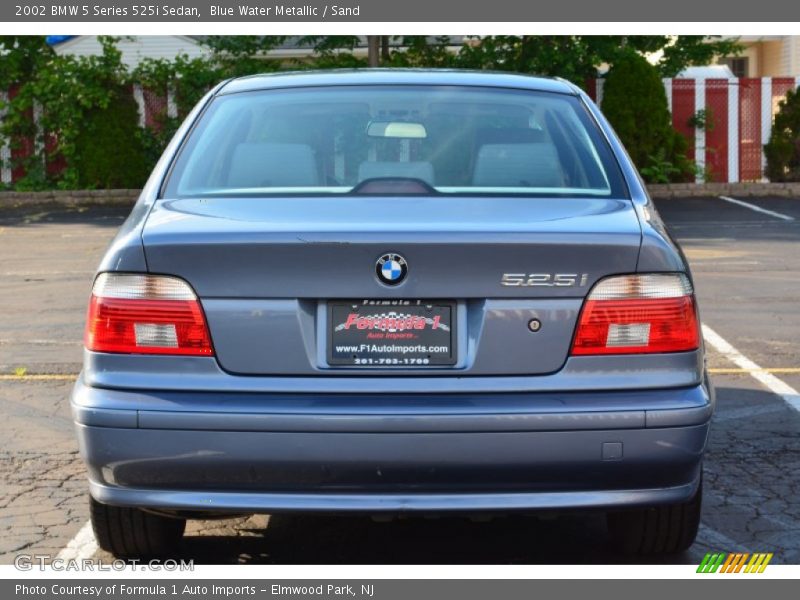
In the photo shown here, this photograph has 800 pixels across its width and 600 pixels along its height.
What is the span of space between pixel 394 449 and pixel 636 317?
0.81 meters

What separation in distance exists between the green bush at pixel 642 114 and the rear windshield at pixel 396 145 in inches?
717

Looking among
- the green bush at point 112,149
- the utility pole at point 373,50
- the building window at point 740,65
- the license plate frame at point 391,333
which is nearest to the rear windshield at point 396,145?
the license plate frame at point 391,333

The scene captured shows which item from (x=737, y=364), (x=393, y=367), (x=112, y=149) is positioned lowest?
(x=737, y=364)

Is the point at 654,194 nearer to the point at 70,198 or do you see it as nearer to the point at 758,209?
the point at 758,209

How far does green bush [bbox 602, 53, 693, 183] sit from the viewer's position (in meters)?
23.1

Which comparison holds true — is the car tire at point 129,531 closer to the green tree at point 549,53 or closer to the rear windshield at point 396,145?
the rear windshield at point 396,145

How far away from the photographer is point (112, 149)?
2330cm

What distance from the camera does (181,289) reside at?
13.2 ft

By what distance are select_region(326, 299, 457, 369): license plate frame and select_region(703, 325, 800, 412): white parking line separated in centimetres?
381

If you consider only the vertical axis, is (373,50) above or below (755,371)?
above

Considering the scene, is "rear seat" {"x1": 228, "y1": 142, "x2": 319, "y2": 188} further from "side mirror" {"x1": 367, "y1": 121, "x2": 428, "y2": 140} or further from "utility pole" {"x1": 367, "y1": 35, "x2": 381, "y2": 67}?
"utility pole" {"x1": 367, "y1": 35, "x2": 381, "y2": 67}

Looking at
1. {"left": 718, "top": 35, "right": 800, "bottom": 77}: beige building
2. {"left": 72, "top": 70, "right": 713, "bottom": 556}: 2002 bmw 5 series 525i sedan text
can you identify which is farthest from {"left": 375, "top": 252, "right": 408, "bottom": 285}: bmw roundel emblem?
{"left": 718, "top": 35, "right": 800, "bottom": 77}: beige building

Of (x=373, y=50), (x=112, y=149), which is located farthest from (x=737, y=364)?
(x=112, y=149)

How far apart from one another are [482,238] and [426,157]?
95 centimetres
